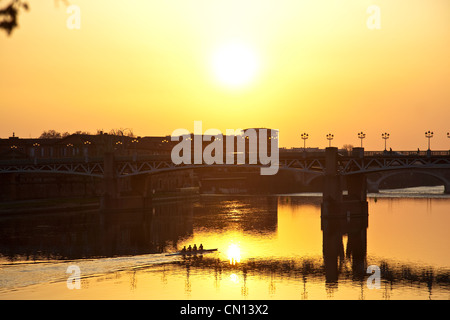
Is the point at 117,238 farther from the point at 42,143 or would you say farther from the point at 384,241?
the point at 42,143

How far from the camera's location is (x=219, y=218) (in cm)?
11456

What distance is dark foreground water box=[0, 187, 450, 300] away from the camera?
51906 millimetres

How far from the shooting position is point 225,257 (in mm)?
69812

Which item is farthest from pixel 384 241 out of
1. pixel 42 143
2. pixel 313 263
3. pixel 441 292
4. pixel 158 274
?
pixel 42 143

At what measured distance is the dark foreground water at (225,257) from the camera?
51906mm
